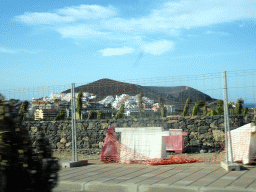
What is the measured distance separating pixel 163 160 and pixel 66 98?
4.34 meters

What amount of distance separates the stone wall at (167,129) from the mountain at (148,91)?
96 cm

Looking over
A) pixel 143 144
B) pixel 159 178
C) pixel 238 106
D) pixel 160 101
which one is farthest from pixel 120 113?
pixel 159 178

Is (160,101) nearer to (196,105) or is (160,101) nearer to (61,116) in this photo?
(196,105)

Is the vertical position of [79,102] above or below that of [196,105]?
above

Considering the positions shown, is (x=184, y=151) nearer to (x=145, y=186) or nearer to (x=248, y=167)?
(x=248, y=167)

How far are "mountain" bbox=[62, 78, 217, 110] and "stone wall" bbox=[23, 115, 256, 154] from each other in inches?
37.9

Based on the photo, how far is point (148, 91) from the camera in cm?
939

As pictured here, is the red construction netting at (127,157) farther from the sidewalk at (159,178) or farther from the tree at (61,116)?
the tree at (61,116)

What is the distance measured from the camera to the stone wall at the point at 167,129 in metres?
10.5

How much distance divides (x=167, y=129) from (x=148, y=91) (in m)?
2.16

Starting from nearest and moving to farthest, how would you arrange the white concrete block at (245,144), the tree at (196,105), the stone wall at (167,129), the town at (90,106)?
the white concrete block at (245,144)
the tree at (196,105)
the town at (90,106)
the stone wall at (167,129)

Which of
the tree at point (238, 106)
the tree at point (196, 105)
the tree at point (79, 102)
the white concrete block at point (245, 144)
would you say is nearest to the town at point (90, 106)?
the tree at point (79, 102)

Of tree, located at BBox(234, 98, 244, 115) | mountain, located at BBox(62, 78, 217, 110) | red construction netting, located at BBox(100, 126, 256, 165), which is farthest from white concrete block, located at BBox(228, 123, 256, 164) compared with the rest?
mountain, located at BBox(62, 78, 217, 110)

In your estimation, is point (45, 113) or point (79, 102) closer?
point (79, 102)
